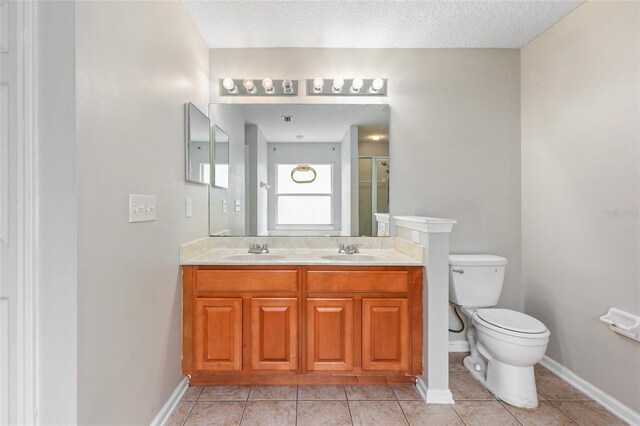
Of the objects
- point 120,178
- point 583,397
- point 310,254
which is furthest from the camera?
point 310,254

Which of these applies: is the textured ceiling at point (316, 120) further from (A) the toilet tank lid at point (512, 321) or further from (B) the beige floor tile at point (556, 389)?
(B) the beige floor tile at point (556, 389)

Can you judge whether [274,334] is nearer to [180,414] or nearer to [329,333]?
[329,333]

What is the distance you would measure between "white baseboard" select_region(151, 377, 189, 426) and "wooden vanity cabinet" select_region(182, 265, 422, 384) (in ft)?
0.30

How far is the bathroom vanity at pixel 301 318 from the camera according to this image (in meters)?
1.94

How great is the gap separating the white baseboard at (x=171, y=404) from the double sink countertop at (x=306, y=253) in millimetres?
754

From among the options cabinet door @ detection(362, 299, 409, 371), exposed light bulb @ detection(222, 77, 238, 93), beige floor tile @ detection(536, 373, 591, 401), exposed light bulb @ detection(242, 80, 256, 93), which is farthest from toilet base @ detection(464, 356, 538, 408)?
exposed light bulb @ detection(222, 77, 238, 93)

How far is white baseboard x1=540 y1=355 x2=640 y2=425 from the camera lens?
1.68m

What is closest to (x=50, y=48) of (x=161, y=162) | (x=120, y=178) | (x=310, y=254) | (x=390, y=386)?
(x=120, y=178)

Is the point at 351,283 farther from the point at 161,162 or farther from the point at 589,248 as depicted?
→ the point at 589,248

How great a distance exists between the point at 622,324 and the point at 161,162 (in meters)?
2.67

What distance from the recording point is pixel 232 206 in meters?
2.48

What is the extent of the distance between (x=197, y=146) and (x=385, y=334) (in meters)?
1.77

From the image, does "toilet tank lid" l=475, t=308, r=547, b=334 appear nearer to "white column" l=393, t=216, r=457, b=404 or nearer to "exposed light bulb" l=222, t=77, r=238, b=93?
"white column" l=393, t=216, r=457, b=404

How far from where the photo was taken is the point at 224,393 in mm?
1941
